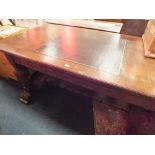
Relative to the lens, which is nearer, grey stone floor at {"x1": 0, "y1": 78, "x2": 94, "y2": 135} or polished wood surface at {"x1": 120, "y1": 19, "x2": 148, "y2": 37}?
polished wood surface at {"x1": 120, "y1": 19, "x2": 148, "y2": 37}

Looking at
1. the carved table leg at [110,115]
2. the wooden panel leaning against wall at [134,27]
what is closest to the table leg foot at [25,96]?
the carved table leg at [110,115]

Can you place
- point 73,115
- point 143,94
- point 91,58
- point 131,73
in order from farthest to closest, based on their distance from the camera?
point 73,115, point 91,58, point 131,73, point 143,94

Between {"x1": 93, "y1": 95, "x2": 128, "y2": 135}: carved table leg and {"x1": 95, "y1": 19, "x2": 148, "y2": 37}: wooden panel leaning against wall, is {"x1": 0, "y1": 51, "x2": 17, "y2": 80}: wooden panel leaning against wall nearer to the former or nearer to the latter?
{"x1": 93, "y1": 95, "x2": 128, "y2": 135}: carved table leg

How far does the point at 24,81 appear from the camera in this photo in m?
1.46

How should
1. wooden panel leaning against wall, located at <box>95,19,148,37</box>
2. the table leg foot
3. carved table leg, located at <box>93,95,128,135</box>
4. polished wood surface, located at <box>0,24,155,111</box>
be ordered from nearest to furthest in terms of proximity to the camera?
polished wood surface, located at <box>0,24,155,111</box> → carved table leg, located at <box>93,95,128,135</box> → wooden panel leaning against wall, located at <box>95,19,148,37</box> → the table leg foot

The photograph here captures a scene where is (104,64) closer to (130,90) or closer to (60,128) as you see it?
(130,90)

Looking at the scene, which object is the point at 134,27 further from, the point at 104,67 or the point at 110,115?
the point at 110,115

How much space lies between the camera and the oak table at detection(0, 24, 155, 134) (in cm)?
81

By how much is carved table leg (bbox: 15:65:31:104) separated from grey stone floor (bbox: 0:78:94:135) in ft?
0.20

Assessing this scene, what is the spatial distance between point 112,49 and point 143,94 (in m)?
0.44

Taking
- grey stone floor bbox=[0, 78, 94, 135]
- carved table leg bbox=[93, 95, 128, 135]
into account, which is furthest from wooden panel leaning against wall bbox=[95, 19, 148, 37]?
grey stone floor bbox=[0, 78, 94, 135]

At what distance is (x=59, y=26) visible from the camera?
4.89 ft

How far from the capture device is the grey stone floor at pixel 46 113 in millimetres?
1321

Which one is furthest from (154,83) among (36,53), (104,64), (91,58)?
(36,53)
